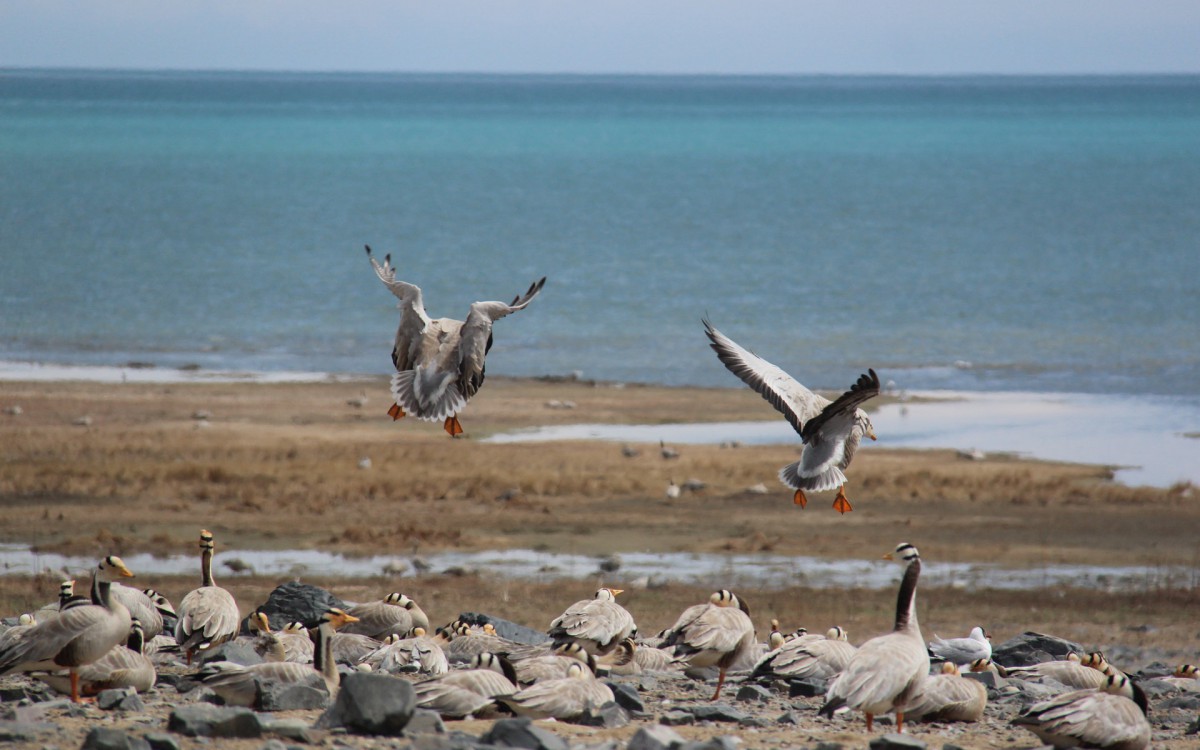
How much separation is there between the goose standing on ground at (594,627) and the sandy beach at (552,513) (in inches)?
242

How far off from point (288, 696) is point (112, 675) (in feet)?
5.72

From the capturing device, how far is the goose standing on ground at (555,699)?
11281 millimetres

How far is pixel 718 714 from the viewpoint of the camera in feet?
39.6

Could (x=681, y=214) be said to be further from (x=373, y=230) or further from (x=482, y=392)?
(x=482, y=392)

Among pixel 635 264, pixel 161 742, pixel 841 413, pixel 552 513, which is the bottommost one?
pixel 552 513

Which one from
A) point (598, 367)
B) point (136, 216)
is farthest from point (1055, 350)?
point (136, 216)

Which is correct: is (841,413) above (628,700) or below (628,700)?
above

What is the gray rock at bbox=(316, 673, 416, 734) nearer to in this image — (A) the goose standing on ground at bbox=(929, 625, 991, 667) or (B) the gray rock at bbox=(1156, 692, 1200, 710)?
(A) the goose standing on ground at bbox=(929, 625, 991, 667)

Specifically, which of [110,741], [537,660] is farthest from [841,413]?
[110,741]

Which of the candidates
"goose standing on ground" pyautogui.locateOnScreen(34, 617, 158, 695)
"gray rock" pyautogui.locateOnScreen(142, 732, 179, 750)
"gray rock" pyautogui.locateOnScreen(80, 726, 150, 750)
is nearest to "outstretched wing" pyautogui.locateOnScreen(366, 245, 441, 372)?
"goose standing on ground" pyautogui.locateOnScreen(34, 617, 158, 695)

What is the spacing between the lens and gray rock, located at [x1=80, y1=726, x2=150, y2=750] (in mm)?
9086

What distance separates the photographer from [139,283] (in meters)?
79.9

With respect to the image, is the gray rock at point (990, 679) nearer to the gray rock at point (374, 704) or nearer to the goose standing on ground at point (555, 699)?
the goose standing on ground at point (555, 699)

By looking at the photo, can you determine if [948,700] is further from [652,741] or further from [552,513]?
[552,513]
